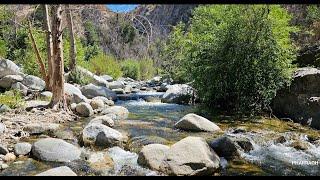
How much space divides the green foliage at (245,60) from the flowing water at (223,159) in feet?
3.68

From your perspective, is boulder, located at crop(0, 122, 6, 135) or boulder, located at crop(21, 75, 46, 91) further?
boulder, located at crop(21, 75, 46, 91)

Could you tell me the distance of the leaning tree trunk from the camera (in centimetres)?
1129

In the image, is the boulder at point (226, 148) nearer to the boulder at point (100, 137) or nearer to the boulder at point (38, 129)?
the boulder at point (100, 137)

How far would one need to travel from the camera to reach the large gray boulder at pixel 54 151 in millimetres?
6920

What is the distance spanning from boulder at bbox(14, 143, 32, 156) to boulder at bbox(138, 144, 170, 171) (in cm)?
214

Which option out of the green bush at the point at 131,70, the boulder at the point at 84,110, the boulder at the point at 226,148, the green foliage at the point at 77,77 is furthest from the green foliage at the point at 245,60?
the green bush at the point at 131,70

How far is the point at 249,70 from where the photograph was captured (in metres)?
11.8

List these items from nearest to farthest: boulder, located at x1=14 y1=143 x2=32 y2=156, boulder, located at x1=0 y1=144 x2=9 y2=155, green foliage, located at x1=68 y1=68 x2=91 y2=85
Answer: boulder, located at x1=0 y1=144 x2=9 y2=155 < boulder, located at x1=14 y1=143 x2=32 y2=156 < green foliage, located at x1=68 y1=68 x2=91 y2=85

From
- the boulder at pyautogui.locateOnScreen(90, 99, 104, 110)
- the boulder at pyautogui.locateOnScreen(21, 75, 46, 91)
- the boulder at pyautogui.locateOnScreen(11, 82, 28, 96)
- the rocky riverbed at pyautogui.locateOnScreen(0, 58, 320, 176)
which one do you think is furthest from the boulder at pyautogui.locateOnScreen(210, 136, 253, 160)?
the boulder at pyautogui.locateOnScreen(21, 75, 46, 91)

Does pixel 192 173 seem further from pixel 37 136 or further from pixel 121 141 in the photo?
pixel 37 136

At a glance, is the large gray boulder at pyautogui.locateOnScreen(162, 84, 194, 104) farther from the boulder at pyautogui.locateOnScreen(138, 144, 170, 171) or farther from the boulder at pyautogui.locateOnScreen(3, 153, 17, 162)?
the boulder at pyautogui.locateOnScreen(3, 153, 17, 162)

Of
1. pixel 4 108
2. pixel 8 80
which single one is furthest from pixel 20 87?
pixel 4 108

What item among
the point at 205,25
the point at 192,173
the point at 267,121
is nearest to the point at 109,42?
the point at 205,25

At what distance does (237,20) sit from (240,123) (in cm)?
316
